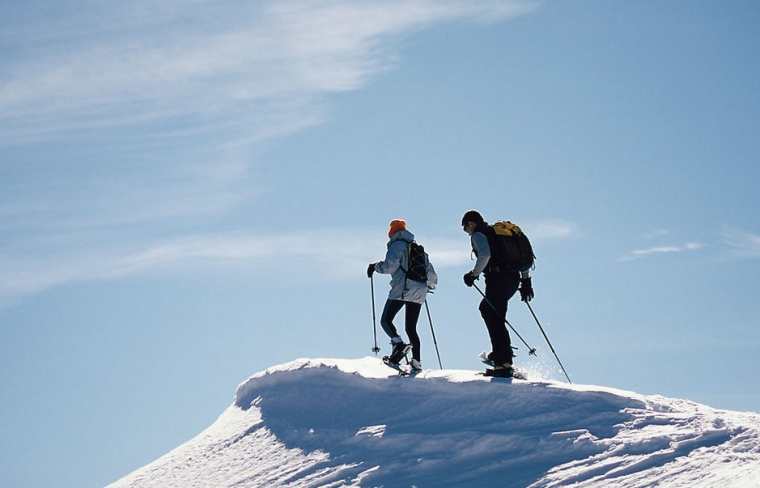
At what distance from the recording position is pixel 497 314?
45.5 ft

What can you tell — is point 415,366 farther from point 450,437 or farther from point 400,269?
point 450,437

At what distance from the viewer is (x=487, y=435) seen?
487 inches

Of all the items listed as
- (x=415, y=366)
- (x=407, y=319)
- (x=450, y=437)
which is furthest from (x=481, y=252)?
(x=450, y=437)

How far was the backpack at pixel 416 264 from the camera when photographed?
1497 cm

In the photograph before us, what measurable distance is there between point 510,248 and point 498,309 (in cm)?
95

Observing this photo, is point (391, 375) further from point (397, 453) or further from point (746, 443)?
point (746, 443)

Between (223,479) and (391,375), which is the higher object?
(391,375)

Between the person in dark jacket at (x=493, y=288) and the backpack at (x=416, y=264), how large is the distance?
1.21 metres

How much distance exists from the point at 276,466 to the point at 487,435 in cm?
345

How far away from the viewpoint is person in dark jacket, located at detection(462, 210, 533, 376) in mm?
13829

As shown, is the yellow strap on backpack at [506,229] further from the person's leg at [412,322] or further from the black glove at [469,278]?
the person's leg at [412,322]

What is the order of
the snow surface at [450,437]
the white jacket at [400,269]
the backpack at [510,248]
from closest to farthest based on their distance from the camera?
the snow surface at [450,437] → the backpack at [510,248] → the white jacket at [400,269]

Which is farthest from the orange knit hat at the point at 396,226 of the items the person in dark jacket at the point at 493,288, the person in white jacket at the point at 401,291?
the person in dark jacket at the point at 493,288

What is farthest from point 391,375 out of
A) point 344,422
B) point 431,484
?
point 431,484
